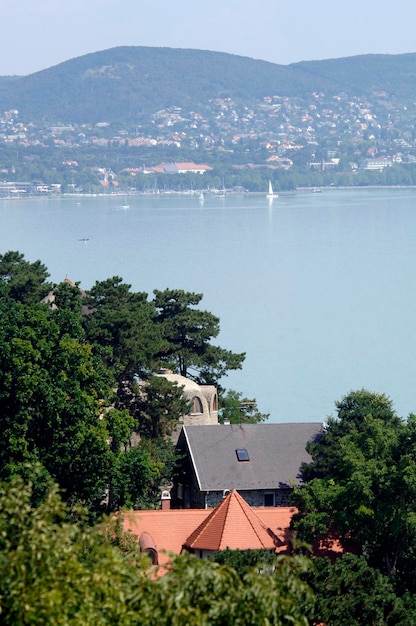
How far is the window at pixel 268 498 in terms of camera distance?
20625 mm

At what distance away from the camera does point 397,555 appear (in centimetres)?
1603

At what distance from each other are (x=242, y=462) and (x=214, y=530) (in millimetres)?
4337

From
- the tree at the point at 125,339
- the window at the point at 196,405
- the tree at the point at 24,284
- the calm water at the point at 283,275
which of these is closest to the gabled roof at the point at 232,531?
the tree at the point at 125,339

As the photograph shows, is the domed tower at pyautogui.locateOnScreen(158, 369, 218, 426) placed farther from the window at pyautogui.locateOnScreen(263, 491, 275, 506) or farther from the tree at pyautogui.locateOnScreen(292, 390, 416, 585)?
the tree at pyautogui.locateOnScreen(292, 390, 416, 585)

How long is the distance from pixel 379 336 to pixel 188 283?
14382mm

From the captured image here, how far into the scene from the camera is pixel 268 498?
813 inches

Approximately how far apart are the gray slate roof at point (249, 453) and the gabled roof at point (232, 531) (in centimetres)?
330

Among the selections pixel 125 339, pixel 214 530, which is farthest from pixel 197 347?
pixel 214 530

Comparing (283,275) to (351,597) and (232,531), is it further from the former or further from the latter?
(351,597)

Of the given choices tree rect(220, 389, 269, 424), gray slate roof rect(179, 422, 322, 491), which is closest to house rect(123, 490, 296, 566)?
gray slate roof rect(179, 422, 322, 491)

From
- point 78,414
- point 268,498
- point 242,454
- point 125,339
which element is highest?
point 125,339

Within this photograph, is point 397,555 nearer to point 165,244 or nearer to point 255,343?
point 255,343

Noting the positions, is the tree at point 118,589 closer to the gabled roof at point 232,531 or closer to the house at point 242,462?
the gabled roof at point 232,531

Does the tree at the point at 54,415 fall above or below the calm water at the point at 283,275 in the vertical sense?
above
